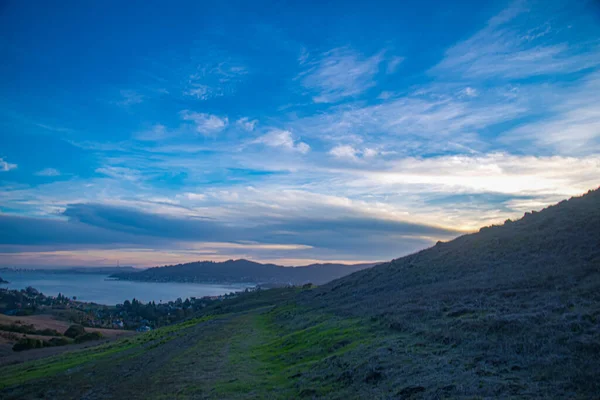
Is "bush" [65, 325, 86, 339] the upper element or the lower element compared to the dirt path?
lower

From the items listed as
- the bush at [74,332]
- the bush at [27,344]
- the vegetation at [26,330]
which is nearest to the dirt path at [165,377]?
the bush at [27,344]

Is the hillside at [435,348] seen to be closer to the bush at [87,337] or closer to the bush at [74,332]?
the bush at [87,337]

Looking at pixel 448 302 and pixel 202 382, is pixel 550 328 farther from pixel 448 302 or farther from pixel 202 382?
pixel 202 382

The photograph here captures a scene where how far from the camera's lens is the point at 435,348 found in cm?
1370

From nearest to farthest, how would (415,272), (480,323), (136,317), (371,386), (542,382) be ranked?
(542,382), (371,386), (480,323), (415,272), (136,317)

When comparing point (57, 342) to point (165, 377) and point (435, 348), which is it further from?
point (435, 348)

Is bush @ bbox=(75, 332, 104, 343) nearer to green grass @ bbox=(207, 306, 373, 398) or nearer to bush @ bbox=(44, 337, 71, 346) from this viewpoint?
bush @ bbox=(44, 337, 71, 346)

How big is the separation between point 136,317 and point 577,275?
114 m

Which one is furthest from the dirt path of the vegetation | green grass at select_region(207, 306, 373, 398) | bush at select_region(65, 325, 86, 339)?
the vegetation

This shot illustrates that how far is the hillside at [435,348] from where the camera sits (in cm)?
1026

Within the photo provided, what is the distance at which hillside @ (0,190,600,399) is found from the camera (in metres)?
10.3

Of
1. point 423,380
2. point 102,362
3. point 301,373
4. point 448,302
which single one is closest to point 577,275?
point 448,302

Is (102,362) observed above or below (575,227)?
below

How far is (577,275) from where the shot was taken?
18.4m
